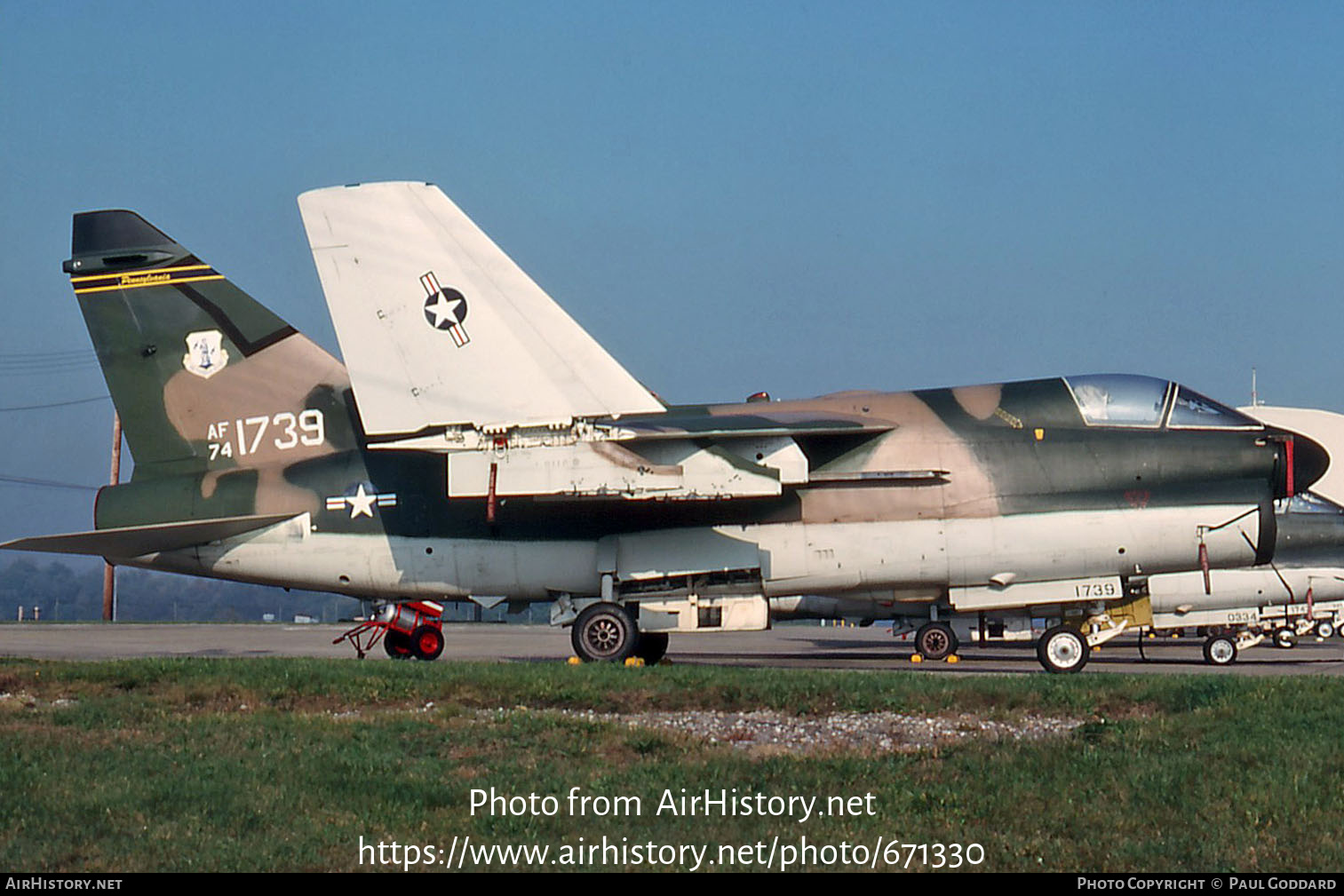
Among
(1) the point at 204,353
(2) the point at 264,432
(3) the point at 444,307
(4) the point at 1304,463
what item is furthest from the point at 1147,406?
(1) the point at 204,353

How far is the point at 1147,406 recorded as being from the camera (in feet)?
56.9

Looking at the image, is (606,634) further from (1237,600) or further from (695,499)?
(1237,600)

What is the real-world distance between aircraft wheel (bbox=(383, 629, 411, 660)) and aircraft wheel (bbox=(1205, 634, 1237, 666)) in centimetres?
1535

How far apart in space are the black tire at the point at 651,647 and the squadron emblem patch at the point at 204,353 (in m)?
7.16

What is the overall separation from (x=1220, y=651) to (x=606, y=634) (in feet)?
46.1

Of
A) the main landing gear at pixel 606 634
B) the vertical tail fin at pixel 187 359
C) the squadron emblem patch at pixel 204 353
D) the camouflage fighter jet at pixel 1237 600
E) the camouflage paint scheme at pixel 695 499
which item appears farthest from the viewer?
the camouflage fighter jet at pixel 1237 600

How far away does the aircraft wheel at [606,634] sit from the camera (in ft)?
56.5

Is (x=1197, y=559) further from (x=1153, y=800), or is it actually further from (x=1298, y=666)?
(x=1153, y=800)

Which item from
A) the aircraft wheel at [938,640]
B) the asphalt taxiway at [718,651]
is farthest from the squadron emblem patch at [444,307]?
the aircraft wheel at [938,640]

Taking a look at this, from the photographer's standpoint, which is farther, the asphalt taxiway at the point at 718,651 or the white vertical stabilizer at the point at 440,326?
the asphalt taxiway at the point at 718,651

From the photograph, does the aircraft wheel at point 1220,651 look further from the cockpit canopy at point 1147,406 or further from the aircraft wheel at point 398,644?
the aircraft wheel at point 398,644

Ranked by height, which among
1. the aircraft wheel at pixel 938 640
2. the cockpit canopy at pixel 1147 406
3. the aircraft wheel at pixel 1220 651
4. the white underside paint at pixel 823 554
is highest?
the cockpit canopy at pixel 1147 406

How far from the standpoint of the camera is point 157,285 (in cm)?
1883

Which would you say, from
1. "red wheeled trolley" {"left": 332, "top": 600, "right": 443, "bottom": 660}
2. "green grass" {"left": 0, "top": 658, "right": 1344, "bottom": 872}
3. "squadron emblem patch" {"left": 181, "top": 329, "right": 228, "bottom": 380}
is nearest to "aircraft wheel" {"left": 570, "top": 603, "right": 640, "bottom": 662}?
"red wheeled trolley" {"left": 332, "top": 600, "right": 443, "bottom": 660}
